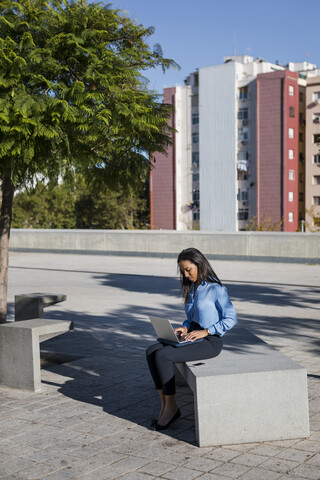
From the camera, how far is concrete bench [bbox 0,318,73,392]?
21.6 feet

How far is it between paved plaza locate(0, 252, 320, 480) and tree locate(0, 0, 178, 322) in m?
2.27

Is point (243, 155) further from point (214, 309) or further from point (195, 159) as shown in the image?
point (214, 309)

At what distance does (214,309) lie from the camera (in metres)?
5.64

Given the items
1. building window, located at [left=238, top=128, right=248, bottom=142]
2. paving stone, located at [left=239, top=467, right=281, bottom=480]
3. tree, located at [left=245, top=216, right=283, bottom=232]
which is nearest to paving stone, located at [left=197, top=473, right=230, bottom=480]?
paving stone, located at [left=239, top=467, right=281, bottom=480]

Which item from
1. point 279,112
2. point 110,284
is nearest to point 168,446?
point 110,284

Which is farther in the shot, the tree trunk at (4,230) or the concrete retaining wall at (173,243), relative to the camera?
the concrete retaining wall at (173,243)

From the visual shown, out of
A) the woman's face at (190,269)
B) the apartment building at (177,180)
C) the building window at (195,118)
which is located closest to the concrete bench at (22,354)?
the woman's face at (190,269)

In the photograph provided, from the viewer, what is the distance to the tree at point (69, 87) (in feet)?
21.1

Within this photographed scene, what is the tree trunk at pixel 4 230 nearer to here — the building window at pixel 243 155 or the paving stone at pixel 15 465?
the paving stone at pixel 15 465

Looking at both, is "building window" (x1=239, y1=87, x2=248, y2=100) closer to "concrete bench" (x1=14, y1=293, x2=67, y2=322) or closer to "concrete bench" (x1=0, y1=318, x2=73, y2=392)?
"concrete bench" (x1=14, y1=293, x2=67, y2=322)

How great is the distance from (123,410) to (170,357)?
87 cm

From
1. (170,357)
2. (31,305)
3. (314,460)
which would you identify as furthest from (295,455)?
(31,305)

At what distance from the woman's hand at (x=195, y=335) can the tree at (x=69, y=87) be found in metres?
2.25

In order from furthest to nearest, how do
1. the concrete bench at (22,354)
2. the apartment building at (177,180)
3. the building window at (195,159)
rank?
the apartment building at (177,180) < the building window at (195,159) < the concrete bench at (22,354)
